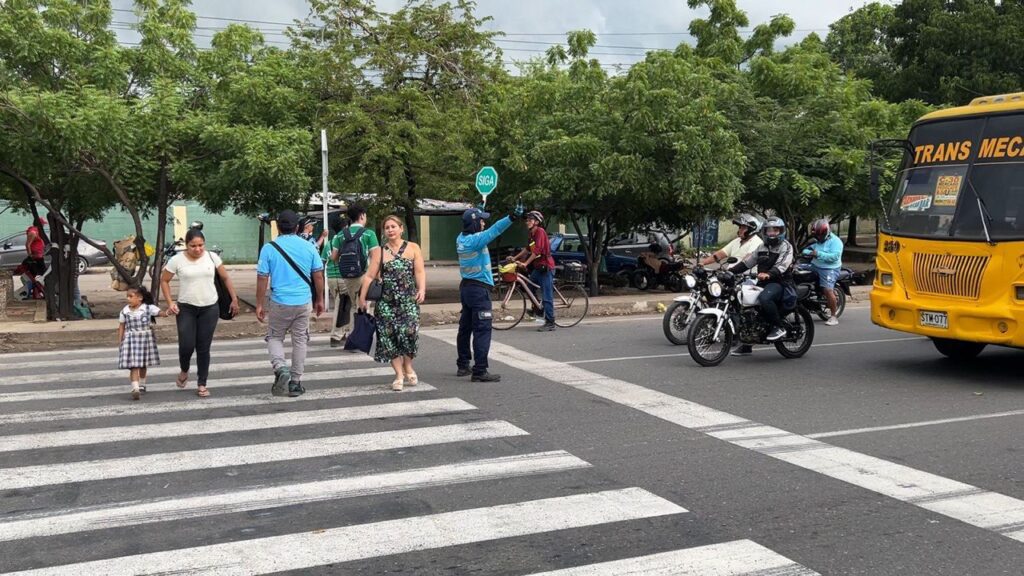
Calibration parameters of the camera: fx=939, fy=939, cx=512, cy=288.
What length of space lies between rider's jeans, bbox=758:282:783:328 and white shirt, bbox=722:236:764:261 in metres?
0.59

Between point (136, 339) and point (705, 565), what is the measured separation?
19.2 ft

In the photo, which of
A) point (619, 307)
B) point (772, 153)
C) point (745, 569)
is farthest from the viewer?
point (772, 153)

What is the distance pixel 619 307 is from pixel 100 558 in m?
12.6

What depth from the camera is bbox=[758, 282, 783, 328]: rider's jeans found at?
10766 millimetres

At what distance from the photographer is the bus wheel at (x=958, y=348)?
1105 centimetres

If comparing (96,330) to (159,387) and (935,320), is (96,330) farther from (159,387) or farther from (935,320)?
(935,320)

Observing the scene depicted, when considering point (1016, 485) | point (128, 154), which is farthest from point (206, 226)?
point (1016, 485)

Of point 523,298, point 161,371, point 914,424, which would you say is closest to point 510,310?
point 523,298

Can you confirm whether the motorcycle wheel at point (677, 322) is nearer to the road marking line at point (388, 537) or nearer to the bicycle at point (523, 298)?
the bicycle at point (523, 298)

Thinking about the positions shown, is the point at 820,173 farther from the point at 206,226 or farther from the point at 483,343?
the point at 206,226

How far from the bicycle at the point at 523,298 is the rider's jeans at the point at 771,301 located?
13.2 feet

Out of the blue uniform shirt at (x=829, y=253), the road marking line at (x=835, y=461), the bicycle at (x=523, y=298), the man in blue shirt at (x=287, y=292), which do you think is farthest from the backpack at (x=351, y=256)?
the blue uniform shirt at (x=829, y=253)

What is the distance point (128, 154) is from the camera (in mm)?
13750

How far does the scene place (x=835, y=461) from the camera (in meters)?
6.52
